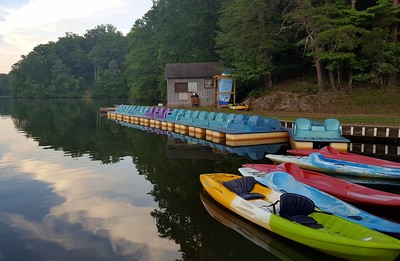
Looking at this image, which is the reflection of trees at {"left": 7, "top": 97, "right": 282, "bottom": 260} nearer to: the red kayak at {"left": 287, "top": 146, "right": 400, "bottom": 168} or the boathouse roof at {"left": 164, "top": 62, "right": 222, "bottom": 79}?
the red kayak at {"left": 287, "top": 146, "right": 400, "bottom": 168}

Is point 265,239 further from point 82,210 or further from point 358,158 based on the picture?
point 358,158

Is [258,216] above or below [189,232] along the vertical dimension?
above

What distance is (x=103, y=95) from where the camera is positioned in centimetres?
9356

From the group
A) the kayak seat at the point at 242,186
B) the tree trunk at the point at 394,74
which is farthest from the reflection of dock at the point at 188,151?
the tree trunk at the point at 394,74

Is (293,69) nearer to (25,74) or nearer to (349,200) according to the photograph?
(349,200)

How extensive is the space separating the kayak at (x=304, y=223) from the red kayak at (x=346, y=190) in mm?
1812

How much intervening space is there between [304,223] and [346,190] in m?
2.92

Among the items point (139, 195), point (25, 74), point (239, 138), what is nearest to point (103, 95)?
point (25, 74)

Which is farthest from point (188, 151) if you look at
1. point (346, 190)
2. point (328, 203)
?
point (328, 203)

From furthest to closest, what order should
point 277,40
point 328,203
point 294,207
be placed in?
point 277,40 → point 328,203 → point 294,207

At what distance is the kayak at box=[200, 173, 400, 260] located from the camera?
5.41 m

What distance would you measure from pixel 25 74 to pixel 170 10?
75067 mm

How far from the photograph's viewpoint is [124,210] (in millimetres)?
8961

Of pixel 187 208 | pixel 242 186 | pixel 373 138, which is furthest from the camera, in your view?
pixel 373 138
